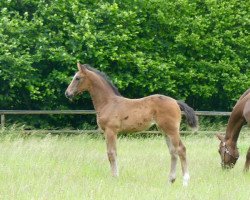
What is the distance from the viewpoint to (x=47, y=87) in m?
19.4

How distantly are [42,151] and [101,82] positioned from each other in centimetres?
246

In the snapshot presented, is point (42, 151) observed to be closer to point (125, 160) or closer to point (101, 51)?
point (125, 160)

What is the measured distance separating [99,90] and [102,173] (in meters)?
1.46


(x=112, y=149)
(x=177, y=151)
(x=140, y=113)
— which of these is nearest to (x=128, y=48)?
(x=140, y=113)

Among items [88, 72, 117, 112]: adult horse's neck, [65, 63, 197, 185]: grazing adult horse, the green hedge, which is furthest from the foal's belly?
the green hedge

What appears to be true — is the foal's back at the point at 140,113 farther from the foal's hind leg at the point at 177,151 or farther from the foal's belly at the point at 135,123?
the foal's hind leg at the point at 177,151

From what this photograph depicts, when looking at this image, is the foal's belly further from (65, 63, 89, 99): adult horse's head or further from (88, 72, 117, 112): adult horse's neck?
(65, 63, 89, 99): adult horse's head

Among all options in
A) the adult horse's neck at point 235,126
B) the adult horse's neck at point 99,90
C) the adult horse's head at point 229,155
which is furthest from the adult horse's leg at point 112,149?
the adult horse's neck at point 235,126

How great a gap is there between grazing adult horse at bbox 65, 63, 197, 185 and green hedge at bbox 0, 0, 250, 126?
22.6ft

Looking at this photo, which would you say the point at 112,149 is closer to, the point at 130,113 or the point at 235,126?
the point at 130,113

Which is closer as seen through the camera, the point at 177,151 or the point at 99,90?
the point at 177,151

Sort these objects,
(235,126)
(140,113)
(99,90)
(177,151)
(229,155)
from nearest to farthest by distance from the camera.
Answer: (177,151) → (140,113) → (99,90) → (229,155) → (235,126)

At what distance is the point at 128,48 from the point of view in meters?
20.3

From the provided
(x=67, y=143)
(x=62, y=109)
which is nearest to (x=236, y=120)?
(x=67, y=143)
